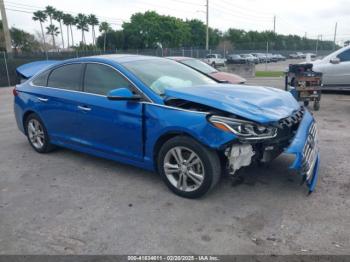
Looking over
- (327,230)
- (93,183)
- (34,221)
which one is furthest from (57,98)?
(327,230)

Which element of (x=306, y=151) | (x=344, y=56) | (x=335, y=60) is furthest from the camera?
(x=344, y=56)

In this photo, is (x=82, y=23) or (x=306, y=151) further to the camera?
(x=82, y=23)

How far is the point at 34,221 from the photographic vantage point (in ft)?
11.4

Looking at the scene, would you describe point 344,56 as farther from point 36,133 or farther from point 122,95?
point 36,133

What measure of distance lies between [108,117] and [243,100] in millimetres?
1674

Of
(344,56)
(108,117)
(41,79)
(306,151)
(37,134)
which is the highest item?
(344,56)

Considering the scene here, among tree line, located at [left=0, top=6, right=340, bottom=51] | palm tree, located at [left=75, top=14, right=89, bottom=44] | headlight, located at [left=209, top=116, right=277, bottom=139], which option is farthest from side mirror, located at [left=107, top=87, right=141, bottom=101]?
palm tree, located at [left=75, top=14, right=89, bottom=44]

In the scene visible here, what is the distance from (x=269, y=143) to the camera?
3.68m

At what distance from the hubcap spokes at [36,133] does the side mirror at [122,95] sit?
211 centimetres

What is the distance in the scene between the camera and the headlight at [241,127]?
346cm

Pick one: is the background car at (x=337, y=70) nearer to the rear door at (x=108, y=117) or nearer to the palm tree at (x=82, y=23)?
the rear door at (x=108, y=117)

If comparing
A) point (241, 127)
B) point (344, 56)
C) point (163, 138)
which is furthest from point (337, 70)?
point (163, 138)

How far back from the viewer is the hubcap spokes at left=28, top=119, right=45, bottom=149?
555 cm

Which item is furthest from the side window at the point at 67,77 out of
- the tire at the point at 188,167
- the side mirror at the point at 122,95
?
the tire at the point at 188,167
